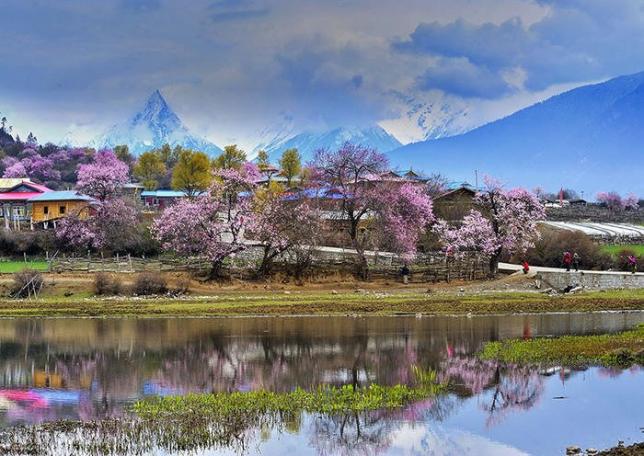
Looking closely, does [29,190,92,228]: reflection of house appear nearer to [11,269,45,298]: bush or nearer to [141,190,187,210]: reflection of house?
[141,190,187,210]: reflection of house

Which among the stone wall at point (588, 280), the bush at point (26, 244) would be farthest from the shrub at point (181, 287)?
the bush at point (26, 244)

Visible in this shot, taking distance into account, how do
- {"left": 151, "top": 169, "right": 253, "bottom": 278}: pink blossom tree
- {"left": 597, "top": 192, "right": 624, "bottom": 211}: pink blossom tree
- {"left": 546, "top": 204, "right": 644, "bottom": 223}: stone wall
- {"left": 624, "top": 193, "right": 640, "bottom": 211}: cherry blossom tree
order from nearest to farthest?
{"left": 151, "top": 169, "right": 253, "bottom": 278}: pink blossom tree, {"left": 546, "top": 204, "right": 644, "bottom": 223}: stone wall, {"left": 597, "top": 192, "right": 624, "bottom": 211}: pink blossom tree, {"left": 624, "top": 193, "right": 640, "bottom": 211}: cherry blossom tree

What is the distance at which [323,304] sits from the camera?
56906 millimetres

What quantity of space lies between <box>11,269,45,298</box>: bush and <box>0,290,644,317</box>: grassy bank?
5.25 ft

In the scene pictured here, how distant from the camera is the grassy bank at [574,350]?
111 feet

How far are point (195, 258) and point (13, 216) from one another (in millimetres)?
43889

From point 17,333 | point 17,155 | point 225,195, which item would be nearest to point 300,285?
point 225,195

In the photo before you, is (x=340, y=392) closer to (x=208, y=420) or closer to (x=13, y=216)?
(x=208, y=420)

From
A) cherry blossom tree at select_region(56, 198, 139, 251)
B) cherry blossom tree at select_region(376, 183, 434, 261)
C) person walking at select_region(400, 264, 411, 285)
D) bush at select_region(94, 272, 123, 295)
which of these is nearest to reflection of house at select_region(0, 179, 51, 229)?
cherry blossom tree at select_region(56, 198, 139, 251)

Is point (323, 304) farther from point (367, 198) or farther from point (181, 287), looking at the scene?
point (367, 198)

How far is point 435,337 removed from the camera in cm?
4181

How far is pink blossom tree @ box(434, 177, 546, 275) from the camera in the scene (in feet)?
244

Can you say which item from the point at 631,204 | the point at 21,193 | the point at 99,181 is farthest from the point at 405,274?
the point at 631,204

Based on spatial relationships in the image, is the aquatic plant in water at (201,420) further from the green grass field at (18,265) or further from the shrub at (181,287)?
the green grass field at (18,265)
